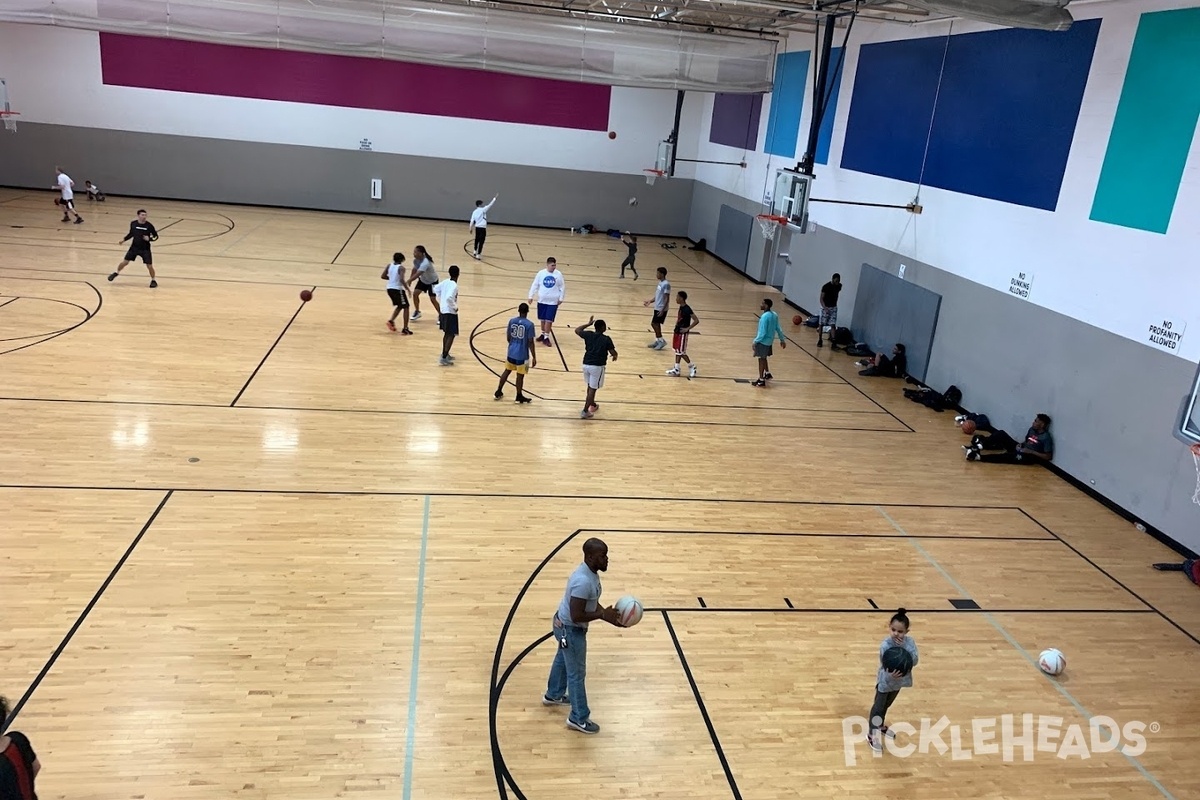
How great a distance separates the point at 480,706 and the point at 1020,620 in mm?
5152

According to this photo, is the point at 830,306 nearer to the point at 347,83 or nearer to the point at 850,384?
the point at 850,384

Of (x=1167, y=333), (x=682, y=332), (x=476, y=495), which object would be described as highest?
(x=1167, y=333)

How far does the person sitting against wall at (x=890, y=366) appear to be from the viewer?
1503 cm

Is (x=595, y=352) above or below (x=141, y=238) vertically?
below

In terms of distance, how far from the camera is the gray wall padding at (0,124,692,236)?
25750 mm

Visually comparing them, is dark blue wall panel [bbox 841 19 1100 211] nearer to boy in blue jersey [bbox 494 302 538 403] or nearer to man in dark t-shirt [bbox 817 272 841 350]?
man in dark t-shirt [bbox 817 272 841 350]

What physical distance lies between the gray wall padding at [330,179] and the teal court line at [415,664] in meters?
20.9

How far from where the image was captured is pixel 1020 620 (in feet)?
25.2

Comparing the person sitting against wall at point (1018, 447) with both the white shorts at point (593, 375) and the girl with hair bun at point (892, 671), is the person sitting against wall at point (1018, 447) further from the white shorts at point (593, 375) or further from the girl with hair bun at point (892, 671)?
the girl with hair bun at point (892, 671)

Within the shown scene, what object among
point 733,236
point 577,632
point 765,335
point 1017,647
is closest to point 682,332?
point 765,335

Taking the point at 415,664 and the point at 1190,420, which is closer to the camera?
the point at 415,664

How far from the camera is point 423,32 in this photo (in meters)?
A: 18.1

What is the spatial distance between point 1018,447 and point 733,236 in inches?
562

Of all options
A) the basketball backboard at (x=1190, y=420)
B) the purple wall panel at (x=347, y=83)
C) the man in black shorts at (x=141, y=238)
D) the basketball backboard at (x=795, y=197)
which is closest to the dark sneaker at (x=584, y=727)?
the basketball backboard at (x=1190, y=420)
